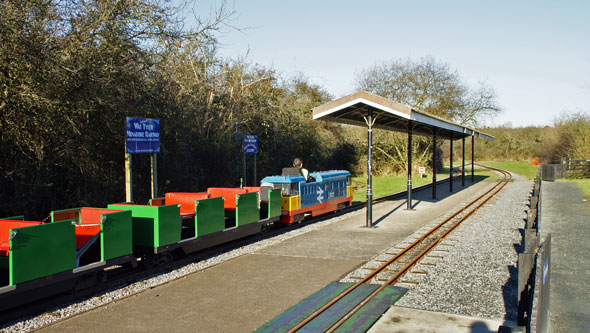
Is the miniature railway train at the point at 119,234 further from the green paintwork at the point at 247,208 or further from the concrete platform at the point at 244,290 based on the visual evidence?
the concrete platform at the point at 244,290

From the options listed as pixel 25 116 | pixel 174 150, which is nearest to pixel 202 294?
pixel 25 116

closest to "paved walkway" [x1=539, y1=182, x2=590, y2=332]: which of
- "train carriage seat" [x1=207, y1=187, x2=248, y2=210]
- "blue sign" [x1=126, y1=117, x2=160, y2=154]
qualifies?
"train carriage seat" [x1=207, y1=187, x2=248, y2=210]

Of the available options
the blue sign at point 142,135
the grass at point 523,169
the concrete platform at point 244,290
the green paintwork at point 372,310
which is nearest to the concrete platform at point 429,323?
the green paintwork at point 372,310

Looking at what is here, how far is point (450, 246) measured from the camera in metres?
11.4

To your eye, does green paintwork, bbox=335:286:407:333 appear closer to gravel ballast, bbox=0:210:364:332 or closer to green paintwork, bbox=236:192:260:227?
gravel ballast, bbox=0:210:364:332

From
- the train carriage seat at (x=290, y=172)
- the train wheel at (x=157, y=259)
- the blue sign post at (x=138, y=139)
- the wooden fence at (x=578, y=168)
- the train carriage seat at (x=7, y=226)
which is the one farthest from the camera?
the wooden fence at (x=578, y=168)

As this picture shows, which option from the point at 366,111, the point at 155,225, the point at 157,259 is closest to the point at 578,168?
the point at 366,111

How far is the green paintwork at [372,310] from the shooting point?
5898mm

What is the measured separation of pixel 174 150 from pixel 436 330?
13.3m

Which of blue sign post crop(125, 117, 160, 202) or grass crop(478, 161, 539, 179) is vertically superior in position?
blue sign post crop(125, 117, 160, 202)

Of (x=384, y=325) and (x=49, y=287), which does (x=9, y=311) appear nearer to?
(x=49, y=287)

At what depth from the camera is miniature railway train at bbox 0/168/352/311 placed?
6.25 metres

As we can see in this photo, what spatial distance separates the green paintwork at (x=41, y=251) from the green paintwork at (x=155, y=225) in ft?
5.79

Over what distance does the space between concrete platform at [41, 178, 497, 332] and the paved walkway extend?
361 cm
